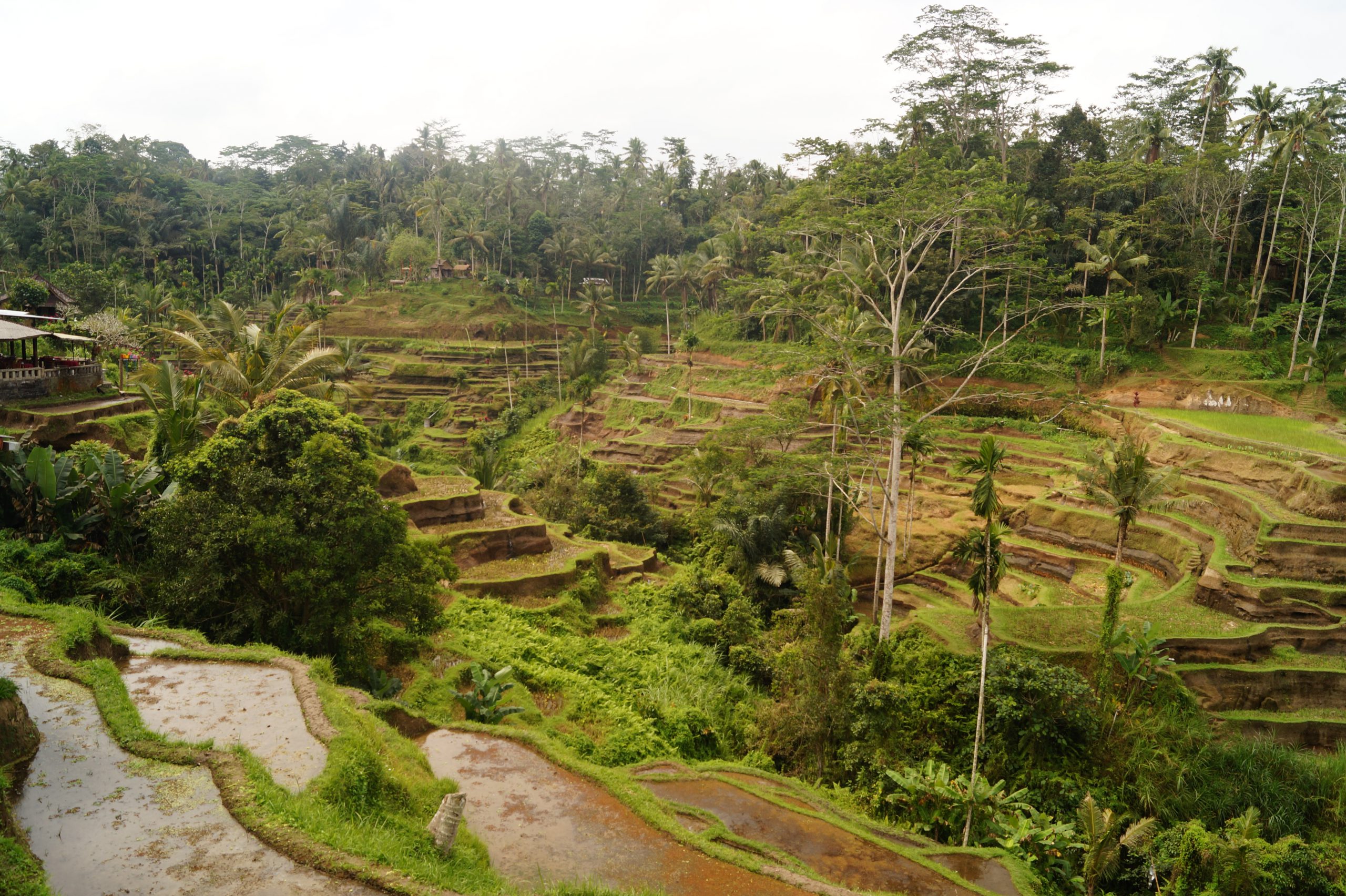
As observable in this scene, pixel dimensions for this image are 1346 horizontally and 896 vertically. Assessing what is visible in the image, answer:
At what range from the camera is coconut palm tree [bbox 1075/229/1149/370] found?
34.4 m

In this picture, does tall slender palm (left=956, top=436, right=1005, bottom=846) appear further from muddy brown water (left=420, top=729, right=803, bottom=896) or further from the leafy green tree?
the leafy green tree

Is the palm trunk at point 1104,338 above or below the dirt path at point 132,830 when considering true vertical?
above

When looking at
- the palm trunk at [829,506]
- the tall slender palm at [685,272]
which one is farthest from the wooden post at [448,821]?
the tall slender palm at [685,272]

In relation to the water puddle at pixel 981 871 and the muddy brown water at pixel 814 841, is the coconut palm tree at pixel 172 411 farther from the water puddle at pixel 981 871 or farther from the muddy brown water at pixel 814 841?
the water puddle at pixel 981 871

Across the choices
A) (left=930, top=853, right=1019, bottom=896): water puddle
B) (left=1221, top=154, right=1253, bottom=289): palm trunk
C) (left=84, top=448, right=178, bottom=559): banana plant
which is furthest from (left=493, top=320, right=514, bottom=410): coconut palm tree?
(left=930, top=853, right=1019, bottom=896): water puddle

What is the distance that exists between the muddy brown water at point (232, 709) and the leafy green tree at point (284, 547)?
74.2 inches

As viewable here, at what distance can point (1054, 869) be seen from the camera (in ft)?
40.4

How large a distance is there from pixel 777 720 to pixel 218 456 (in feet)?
37.7

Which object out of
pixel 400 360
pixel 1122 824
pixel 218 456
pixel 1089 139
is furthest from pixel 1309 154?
pixel 400 360

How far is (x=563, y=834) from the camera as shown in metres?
9.35

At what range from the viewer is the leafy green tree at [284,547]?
12820 mm

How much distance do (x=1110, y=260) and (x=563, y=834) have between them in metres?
35.1

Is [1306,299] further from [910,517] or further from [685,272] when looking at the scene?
[685,272]

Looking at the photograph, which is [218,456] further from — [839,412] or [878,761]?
[839,412]
